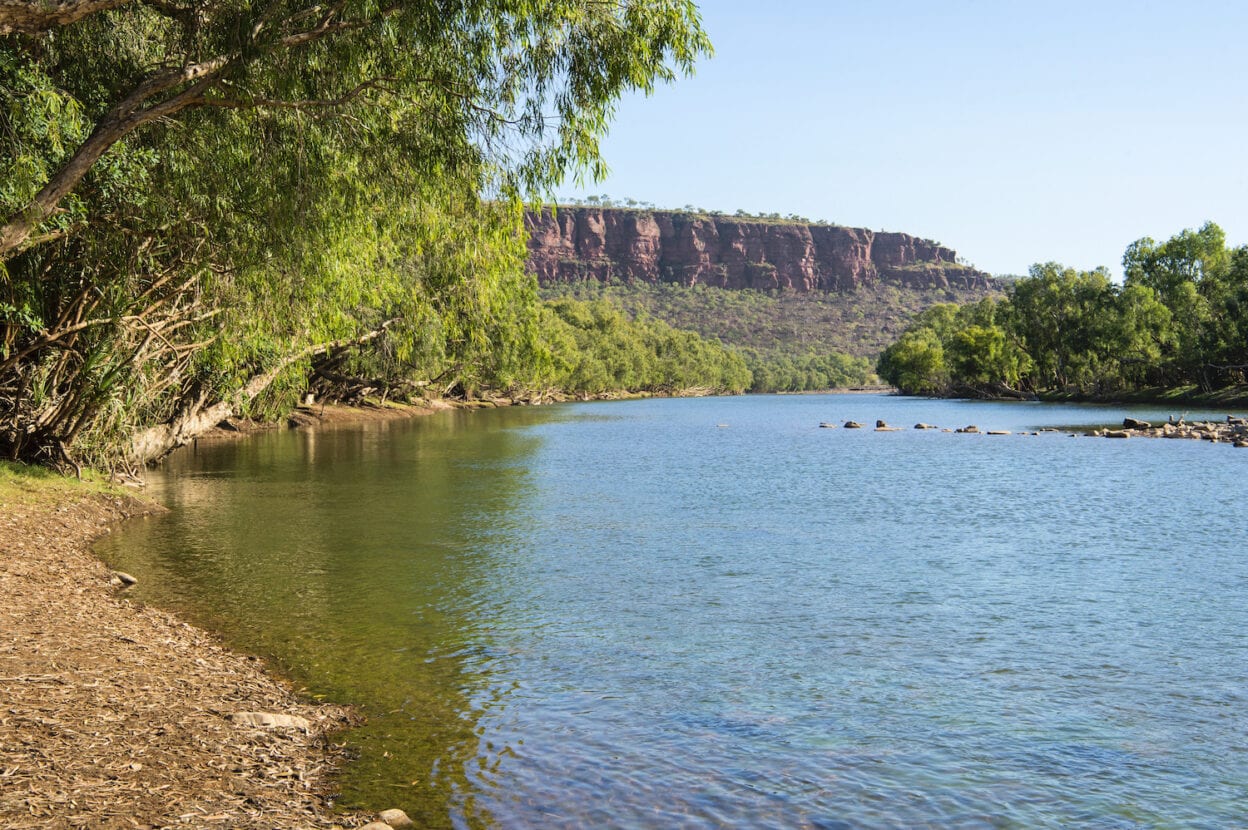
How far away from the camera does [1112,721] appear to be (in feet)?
28.6

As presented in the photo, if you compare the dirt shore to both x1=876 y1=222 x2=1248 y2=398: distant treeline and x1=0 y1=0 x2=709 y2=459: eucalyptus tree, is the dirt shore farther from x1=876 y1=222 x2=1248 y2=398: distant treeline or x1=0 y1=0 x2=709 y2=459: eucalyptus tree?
x1=876 y1=222 x2=1248 y2=398: distant treeline

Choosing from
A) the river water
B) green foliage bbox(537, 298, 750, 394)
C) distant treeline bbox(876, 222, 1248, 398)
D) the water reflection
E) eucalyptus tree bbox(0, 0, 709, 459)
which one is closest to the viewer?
the river water

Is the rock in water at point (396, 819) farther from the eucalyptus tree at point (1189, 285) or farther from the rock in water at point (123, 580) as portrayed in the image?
the eucalyptus tree at point (1189, 285)

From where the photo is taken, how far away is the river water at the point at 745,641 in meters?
7.17

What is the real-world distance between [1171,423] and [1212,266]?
145ft

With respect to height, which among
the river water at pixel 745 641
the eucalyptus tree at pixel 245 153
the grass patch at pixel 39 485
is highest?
the eucalyptus tree at pixel 245 153

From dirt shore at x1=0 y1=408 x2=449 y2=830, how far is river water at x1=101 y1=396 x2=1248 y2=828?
512mm

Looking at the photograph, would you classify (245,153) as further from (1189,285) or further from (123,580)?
(1189,285)

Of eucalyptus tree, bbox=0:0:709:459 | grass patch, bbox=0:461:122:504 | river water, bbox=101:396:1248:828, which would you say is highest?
eucalyptus tree, bbox=0:0:709:459

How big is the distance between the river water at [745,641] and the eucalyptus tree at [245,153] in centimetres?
383

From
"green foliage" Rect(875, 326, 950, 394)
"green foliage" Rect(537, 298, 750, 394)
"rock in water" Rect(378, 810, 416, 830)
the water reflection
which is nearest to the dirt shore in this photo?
"rock in water" Rect(378, 810, 416, 830)

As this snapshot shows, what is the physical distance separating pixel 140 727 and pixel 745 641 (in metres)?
6.36

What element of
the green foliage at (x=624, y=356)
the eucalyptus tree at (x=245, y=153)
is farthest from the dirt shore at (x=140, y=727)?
the green foliage at (x=624, y=356)

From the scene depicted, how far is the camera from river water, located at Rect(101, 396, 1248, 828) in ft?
23.5
